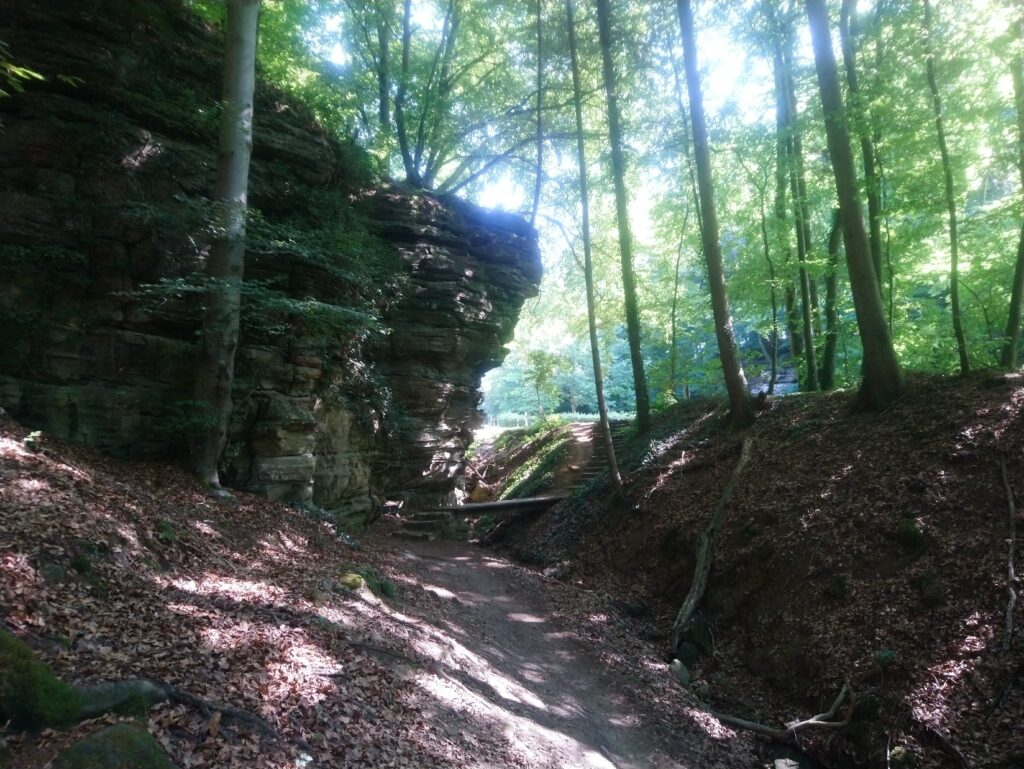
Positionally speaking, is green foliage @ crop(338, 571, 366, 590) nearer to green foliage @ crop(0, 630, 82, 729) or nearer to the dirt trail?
the dirt trail

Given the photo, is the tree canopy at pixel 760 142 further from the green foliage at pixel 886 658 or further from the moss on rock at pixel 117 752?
the moss on rock at pixel 117 752

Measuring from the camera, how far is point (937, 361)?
14922 mm

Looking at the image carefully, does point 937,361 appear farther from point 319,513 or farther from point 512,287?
point 319,513

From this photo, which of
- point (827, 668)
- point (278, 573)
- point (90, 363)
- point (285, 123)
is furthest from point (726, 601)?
point (285, 123)

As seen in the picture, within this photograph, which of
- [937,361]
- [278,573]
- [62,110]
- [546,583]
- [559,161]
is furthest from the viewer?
[559,161]

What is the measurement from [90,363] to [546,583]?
861cm

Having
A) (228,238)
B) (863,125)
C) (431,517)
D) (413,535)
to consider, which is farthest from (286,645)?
(863,125)

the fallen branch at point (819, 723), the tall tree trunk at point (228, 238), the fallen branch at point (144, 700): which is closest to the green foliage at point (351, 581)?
the tall tree trunk at point (228, 238)

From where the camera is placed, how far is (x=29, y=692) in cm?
279

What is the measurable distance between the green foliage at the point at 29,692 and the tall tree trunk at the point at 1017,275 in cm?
1270

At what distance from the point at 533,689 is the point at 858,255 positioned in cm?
877

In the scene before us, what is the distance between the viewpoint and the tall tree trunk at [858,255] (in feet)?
31.7

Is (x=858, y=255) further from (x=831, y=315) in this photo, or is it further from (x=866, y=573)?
(x=866, y=573)

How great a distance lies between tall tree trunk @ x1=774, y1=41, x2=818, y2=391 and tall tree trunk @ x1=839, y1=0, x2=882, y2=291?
6.99 feet
